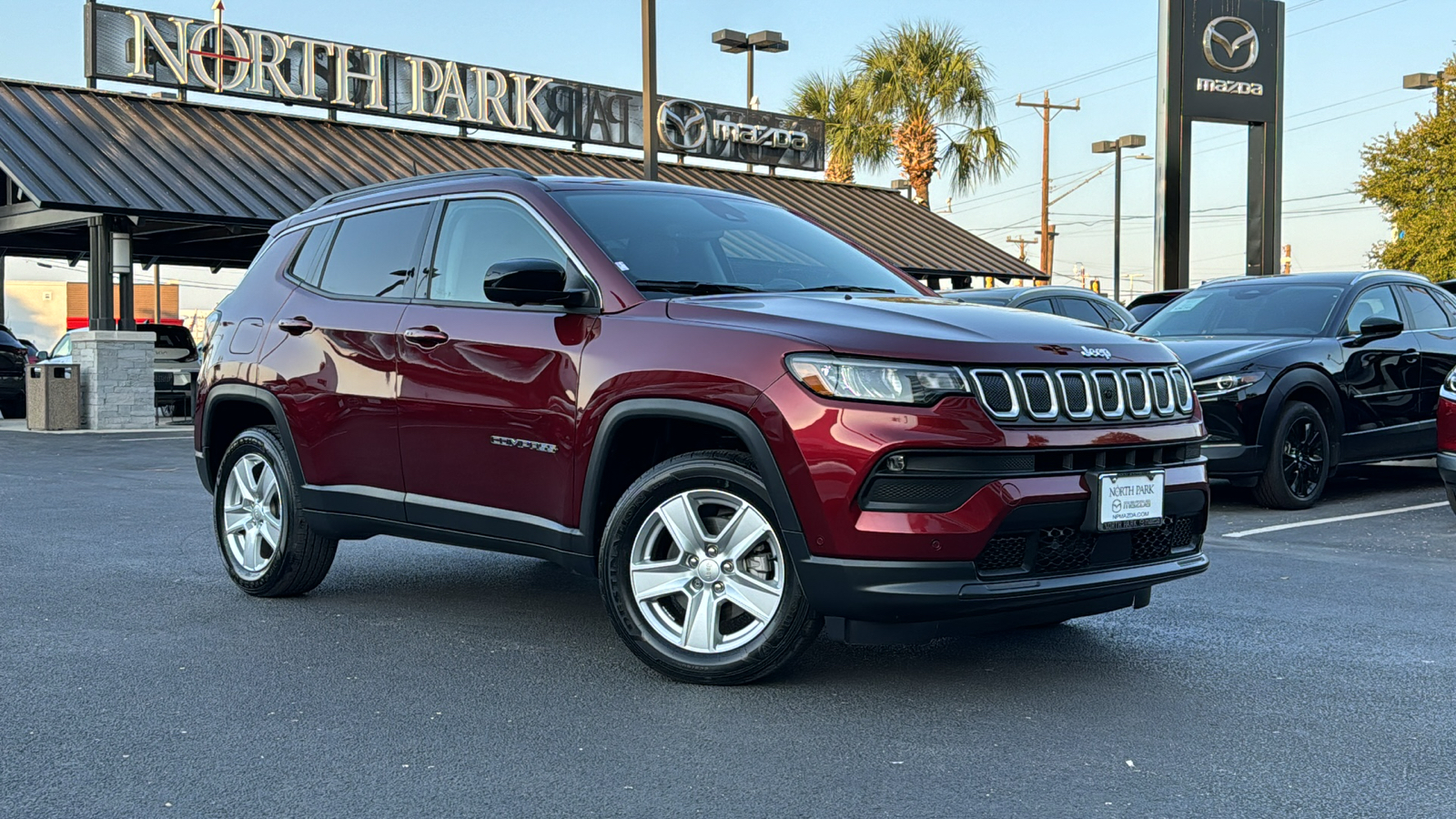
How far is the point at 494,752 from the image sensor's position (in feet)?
13.2

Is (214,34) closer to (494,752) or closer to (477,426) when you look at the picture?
(477,426)

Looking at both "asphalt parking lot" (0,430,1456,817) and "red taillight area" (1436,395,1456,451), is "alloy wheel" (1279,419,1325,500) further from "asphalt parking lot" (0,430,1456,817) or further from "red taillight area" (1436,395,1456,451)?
"asphalt parking lot" (0,430,1456,817)

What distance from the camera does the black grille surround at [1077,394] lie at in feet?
14.2

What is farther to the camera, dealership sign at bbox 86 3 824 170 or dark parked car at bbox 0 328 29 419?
dark parked car at bbox 0 328 29 419

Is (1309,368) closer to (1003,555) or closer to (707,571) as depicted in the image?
(1003,555)

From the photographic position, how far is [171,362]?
78.7ft

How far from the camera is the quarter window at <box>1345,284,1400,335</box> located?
1036 cm

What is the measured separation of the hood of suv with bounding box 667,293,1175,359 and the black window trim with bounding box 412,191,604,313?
1.22ft

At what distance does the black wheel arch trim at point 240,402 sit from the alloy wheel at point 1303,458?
6573 millimetres

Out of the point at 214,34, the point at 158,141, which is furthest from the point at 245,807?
the point at 214,34

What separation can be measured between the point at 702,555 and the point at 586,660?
2.60 ft

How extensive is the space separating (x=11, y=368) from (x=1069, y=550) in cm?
2433

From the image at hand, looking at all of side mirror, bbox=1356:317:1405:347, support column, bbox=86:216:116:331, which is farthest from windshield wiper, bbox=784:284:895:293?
support column, bbox=86:216:116:331

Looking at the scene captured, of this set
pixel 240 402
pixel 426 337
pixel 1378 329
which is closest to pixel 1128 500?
pixel 426 337
